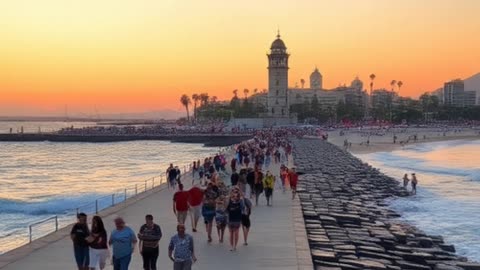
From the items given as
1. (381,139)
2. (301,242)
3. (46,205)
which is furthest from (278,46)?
(301,242)

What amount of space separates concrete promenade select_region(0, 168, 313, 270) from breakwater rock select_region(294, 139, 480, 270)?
0.43 m

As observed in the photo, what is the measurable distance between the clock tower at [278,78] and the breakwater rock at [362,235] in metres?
90.3

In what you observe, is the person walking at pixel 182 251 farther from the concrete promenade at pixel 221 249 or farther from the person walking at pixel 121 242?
the concrete promenade at pixel 221 249

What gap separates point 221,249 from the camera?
40.3 ft

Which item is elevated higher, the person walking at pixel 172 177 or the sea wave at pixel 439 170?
the person walking at pixel 172 177

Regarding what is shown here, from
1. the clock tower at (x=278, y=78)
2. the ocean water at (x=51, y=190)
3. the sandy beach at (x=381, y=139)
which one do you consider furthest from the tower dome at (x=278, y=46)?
the ocean water at (x=51, y=190)

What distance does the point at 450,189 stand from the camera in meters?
32.9

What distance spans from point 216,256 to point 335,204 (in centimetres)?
971

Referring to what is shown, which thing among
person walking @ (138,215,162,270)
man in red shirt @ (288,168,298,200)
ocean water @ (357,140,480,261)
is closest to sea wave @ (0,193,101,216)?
man in red shirt @ (288,168,298,200)

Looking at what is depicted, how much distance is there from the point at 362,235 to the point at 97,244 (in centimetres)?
855

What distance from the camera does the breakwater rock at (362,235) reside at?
12.4 meters

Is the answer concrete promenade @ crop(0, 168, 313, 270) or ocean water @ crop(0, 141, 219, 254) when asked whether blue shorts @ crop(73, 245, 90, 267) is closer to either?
concrete promenade @ crop(0, 168, 313, 270)

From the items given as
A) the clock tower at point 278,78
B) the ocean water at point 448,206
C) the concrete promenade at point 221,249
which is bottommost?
the ocean water at point 448,206

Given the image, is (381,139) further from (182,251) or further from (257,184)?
(182,251)
